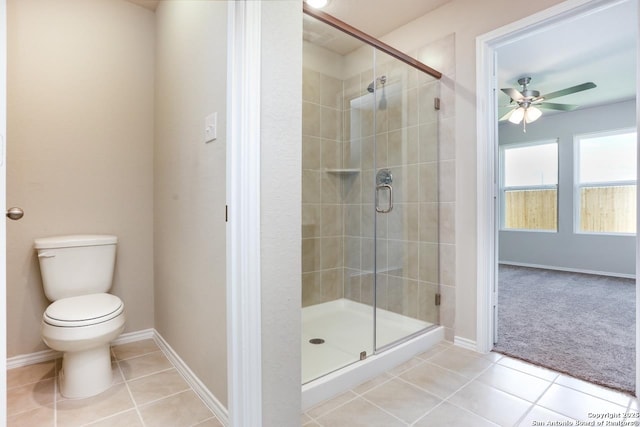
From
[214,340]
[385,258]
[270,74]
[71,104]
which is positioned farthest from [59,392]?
[385,258]

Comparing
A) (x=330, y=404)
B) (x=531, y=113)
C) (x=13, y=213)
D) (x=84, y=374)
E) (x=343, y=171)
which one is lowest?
(x=330, y=404)

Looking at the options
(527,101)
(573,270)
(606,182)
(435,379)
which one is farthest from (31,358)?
(606,182)

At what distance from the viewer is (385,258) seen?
2.55 meters

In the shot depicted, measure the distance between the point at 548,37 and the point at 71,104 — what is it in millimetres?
3817

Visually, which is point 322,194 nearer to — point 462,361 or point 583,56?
point 462,361

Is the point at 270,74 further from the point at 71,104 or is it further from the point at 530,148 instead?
the point at 530,148

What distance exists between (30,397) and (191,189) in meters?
1.31

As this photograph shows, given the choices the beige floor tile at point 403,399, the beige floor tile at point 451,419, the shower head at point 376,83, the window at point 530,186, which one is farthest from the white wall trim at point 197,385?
the window at point 530,186

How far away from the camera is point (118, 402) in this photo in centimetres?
160

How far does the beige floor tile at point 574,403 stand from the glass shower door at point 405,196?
823 mm

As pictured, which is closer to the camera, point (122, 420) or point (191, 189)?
point (122, 420)

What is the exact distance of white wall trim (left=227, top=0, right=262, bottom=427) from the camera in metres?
1.13

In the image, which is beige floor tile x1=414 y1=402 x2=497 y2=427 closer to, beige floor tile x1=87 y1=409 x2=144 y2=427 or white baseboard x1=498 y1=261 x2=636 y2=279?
beige floor tile x1=87 y1=409 x2=144 y2=427

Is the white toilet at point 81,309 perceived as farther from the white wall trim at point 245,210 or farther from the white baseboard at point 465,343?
the white baseboard at point 465,343
